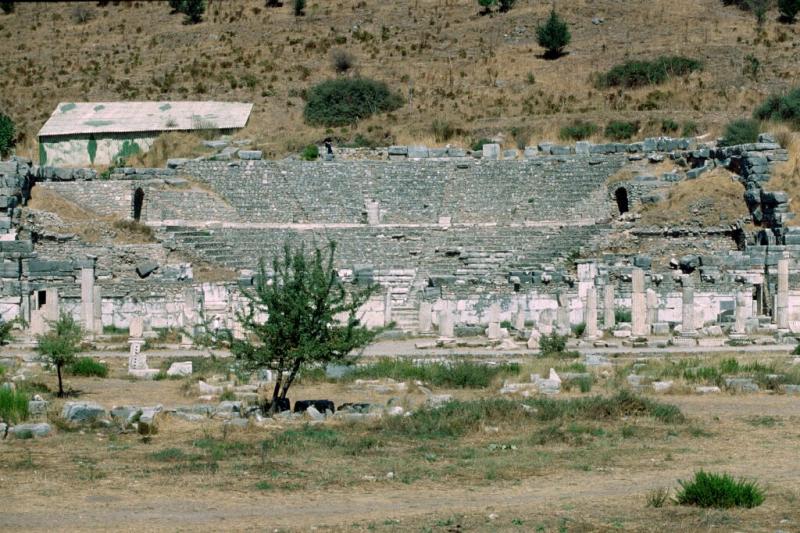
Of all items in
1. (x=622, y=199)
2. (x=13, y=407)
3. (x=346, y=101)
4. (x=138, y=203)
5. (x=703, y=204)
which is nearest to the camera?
(x=13, y=407)

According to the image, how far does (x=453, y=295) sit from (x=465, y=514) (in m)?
21.4

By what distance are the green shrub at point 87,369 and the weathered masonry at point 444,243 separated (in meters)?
2.31

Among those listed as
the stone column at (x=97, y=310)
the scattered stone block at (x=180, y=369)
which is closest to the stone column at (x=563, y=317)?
the scattered stone block at (x=180, y=369)

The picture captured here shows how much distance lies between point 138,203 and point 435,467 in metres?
29.1

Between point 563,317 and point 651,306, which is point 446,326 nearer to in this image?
point 563,317

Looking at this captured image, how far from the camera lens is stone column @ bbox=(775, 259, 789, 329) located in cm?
3550

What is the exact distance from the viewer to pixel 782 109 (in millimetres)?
49719

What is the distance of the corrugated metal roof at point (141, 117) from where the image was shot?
172 ft

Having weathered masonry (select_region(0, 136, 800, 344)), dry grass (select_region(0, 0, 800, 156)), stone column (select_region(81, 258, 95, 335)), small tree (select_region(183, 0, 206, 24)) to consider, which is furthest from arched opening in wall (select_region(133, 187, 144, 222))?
small tree (select_region(183, 0, 206, 24))

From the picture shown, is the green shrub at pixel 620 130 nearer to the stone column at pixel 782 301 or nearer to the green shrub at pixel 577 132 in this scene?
the green shrub at pixel 577 132

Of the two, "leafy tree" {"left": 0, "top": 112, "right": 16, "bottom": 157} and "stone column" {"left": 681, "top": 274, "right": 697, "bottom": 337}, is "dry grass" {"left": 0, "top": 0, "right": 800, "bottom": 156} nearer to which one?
"leafy tree" {"left": 0, "top": 112, "right": 16, "bottom": 157}

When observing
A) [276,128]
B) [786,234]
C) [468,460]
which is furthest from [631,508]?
[276,128]

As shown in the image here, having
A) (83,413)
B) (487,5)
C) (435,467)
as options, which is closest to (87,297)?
(83,413)

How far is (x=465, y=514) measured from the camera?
15.9 metres
